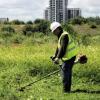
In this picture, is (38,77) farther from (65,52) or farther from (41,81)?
(65,52)

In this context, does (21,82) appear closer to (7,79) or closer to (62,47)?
(7,79)

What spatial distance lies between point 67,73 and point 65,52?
0.59 meters

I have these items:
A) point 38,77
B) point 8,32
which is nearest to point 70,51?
point 38,77

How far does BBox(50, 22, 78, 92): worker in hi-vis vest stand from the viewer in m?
10.8

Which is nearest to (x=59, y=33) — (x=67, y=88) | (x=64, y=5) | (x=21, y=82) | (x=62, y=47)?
(x=62, y=47)

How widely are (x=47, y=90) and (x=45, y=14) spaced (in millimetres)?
73644

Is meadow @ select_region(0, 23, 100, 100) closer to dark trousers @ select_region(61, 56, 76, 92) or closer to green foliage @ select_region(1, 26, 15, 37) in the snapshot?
dark trousers @ select_region(61, 56, 76, 92)

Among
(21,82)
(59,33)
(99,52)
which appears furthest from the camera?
(99,52)

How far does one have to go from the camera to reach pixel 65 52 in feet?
35.8

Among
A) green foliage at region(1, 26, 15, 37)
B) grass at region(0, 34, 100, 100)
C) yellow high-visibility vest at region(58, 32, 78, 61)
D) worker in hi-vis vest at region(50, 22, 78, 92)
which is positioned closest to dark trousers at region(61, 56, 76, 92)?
worker in hi-vis vest at region(50, 22, 78, 92)

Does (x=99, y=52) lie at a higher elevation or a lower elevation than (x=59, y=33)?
lower

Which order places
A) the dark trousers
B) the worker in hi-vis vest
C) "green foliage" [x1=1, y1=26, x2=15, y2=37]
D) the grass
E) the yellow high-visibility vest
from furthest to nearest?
"green foliage" [x1=1, y1=26, x2=15, y2=37] → the dark trousers → the yellow high-visibility vest → the worker in hi-vis vest → the grass

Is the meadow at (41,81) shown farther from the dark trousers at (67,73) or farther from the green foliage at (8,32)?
the green foliage at (8,32)

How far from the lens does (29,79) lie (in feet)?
42.9
